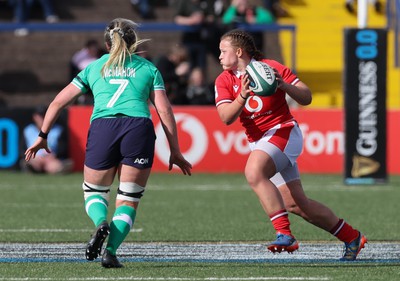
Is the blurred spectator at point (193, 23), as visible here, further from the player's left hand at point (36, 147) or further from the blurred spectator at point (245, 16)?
the player's left hand at point (36, 147)

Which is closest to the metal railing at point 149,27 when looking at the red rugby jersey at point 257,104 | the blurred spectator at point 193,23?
the blurred spectator at point 193,23

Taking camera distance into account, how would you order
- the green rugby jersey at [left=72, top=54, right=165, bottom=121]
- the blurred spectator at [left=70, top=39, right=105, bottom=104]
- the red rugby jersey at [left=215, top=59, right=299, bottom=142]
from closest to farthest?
the green rugby jersey at [left=72, top=54, right=165, bottom=121]
the red rugby jersey at [left=215, top=59, right=299, bottom=142]
the blurred spectator at [left=70, top=39, right=105, bottom=104]

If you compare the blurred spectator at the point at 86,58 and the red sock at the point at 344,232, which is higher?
the red sock at the point at 344,232

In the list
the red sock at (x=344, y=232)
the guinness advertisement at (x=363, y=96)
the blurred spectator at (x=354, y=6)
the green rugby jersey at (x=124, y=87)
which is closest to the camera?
the green rugby jersey at (x=124, y=87)

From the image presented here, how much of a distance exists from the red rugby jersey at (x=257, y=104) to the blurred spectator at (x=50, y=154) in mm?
10627

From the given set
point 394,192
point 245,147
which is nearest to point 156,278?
point 394,192

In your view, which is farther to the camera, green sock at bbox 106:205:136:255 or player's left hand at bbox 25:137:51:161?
player's left hand at bbox 25:137:51:161

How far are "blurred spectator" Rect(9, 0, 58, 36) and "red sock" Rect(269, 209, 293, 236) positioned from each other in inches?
605

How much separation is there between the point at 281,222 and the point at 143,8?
1617 cm

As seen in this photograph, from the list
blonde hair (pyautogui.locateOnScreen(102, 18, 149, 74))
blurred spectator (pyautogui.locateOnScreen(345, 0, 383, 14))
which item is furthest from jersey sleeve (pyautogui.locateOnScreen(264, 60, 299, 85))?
blurred spectator (pyautogui.locateOnScreen(345, 0, 383, 14))

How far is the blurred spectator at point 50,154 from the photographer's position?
18.6m

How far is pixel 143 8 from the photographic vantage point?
2366 centimetres

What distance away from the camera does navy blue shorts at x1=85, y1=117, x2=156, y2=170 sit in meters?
7.81

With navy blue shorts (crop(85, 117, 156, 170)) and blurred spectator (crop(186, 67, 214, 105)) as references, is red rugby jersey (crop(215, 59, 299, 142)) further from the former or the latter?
blurred spectator (crop(186, 67, 214, 105))
